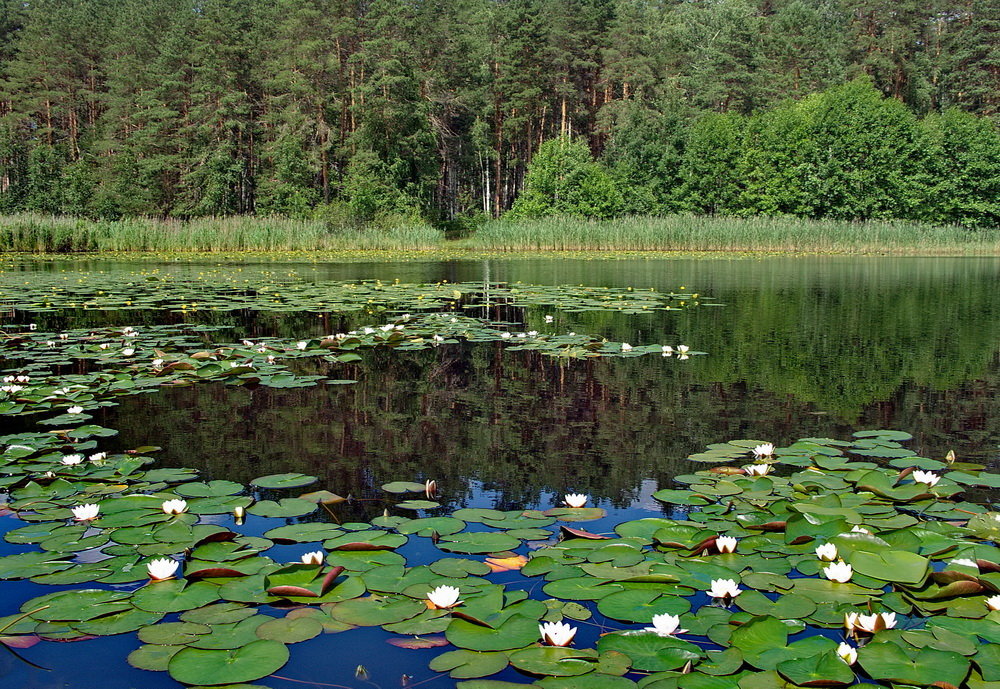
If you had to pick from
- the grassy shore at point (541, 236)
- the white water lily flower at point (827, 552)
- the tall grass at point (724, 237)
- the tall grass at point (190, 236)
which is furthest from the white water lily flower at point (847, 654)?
the tall grass at point (724, 237)

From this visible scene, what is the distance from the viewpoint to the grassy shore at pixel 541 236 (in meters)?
24.1

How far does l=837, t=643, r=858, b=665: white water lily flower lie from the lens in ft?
5.90

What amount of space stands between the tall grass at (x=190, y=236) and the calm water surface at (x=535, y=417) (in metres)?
17.3

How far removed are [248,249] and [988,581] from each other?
24.8 m

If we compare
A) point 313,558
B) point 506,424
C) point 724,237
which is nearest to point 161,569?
point 313,558

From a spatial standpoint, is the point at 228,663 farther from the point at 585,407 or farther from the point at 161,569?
the point at 585,407

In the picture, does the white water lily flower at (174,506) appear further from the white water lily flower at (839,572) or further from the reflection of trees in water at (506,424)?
the white water lily flower at (839,572)

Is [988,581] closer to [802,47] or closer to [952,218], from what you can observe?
[952,218]

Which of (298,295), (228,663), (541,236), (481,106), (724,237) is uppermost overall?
(481,106)

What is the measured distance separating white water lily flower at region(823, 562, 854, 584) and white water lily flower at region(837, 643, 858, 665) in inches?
16.2

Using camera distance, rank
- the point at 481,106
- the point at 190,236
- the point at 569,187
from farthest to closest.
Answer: the point at 481,106, the point at 569,187, the point at 190,236

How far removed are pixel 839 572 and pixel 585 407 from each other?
2.29m

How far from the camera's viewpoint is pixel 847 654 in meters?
1.81

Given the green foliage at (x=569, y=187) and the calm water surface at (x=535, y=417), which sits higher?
the green foliage at (x=569, y=187)
